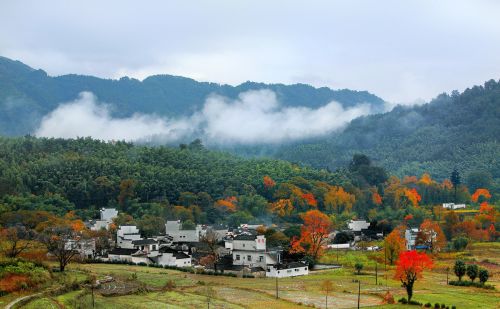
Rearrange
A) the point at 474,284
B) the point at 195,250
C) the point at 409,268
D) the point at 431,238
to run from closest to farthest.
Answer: the point at 409,268 → the point at 474,284 → the point at 195,250 → the point at 431,238

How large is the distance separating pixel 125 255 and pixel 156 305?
76.5 ft

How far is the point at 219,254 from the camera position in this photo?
190 feet

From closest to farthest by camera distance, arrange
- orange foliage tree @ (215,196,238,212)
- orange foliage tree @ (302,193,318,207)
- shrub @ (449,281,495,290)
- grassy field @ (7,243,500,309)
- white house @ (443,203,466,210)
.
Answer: grassy field @ (7,243,500,309) < shrub @ (449,281,495,290) < orange foliage tree @ (215,196,238,212) < orange foliage tree @ (302,193,318,207) < white house @ (443,203,466,210)

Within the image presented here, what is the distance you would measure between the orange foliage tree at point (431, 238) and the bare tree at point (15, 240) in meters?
37.3

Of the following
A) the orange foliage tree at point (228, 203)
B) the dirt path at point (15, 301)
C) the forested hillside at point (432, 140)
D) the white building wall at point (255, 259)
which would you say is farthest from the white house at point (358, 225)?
the dirt path at point (15, 301)

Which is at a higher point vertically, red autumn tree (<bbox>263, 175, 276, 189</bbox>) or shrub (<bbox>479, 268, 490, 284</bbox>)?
red autumn tree (<bbox>263, 175, 276, 189</bbox>)

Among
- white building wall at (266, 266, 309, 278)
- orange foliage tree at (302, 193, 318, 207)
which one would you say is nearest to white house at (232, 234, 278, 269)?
white building wall at (266, 266, 309, 278)

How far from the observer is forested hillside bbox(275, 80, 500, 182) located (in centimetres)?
13850

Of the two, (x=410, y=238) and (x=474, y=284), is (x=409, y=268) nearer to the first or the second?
(x=474, y=284)

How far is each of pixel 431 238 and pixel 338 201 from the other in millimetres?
30673

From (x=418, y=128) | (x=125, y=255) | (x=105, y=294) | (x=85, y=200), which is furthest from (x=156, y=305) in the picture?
(x=418, y=128)

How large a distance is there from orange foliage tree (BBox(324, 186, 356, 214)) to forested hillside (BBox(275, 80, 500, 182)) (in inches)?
1432

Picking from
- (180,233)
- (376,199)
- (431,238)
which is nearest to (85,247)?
(180,233)

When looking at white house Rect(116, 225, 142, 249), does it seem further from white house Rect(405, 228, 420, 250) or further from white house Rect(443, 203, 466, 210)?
white house Rect(443, 203, 466, 210)
